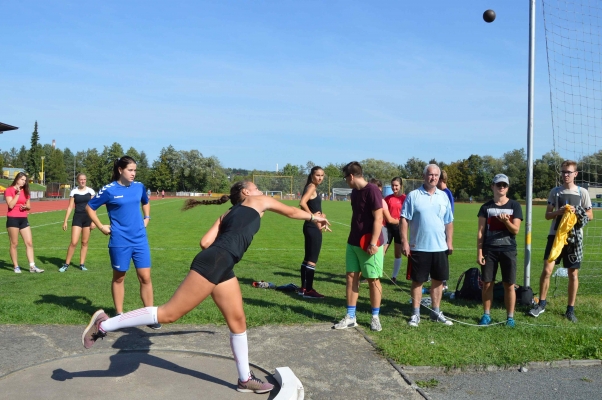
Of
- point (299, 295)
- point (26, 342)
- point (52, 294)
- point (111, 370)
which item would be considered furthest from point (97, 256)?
point (111, 370)

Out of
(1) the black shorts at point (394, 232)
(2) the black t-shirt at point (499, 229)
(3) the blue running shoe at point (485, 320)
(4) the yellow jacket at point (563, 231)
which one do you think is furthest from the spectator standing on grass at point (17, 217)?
(4) the yellow jacket at point (563, 231)

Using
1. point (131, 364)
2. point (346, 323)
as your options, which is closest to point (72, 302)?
point (131, 364)

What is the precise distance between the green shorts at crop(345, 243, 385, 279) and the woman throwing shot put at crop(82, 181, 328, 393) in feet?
7.15

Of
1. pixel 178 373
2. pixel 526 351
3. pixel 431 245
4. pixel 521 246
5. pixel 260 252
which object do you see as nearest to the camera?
pixel 178 373

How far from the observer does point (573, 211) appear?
7.34 metres

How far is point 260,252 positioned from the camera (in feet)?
52.4

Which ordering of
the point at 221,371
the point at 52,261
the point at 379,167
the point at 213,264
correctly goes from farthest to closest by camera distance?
the point at 379,167
the point at 52,261
the point at 221,371
the point at 213,264

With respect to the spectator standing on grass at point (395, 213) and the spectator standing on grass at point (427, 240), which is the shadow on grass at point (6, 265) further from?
A: the spectator standing on grass at point (427, 240)

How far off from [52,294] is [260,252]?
25.6 feet

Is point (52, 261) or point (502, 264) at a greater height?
point (502, 264)

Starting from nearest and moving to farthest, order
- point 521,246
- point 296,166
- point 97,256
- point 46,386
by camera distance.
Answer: point 46,386 → point 97,256 → point 521,246 → point 296,166

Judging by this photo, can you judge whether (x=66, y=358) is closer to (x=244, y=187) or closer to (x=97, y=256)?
(x=244, y=187)

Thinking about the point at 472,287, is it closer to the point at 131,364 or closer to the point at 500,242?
the point at 500,242

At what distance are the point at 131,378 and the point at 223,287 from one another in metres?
1.40
